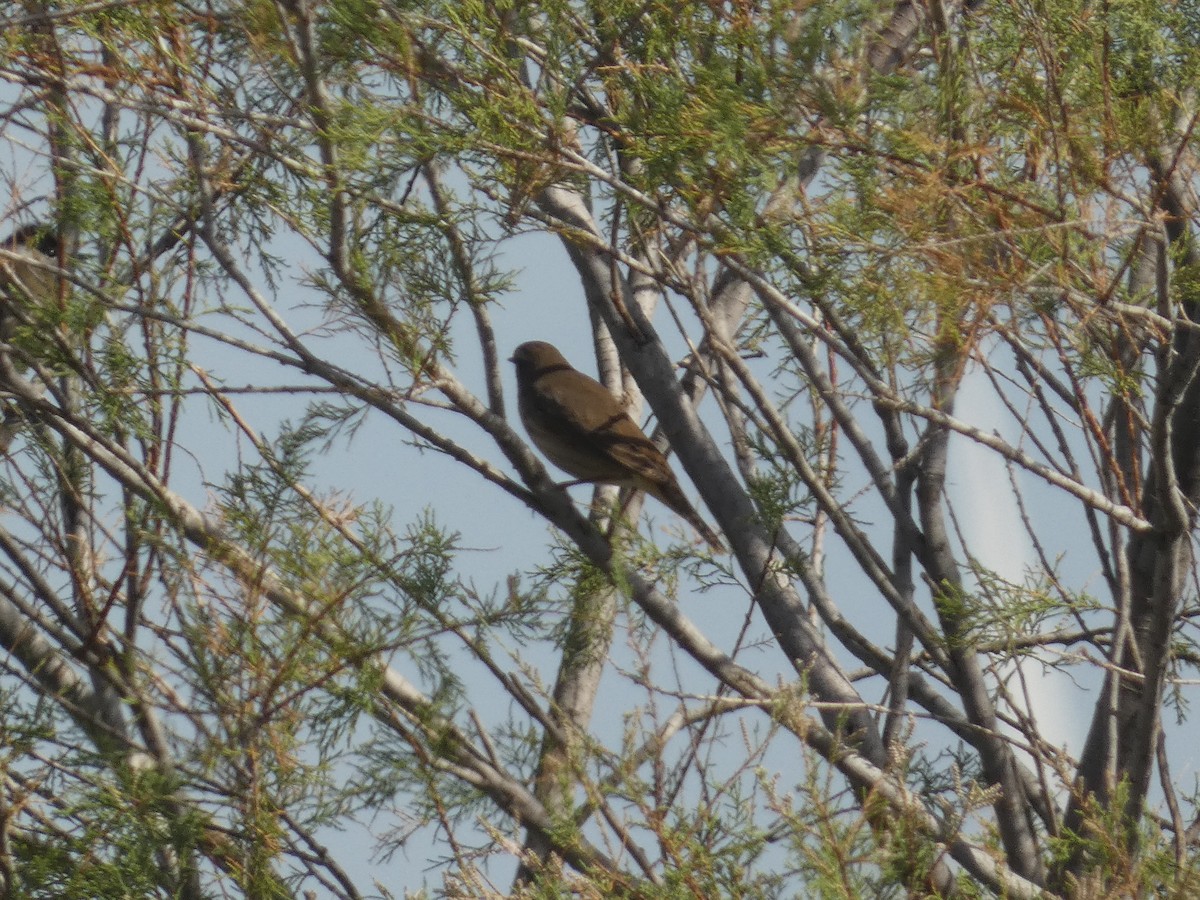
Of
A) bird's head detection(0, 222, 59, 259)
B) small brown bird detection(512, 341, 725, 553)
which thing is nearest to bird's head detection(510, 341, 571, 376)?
small brown bird detection(512, 341, 725, 553)

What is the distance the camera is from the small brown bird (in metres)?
7.12

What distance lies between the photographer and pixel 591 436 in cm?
732

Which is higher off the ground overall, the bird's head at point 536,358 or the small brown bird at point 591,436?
the bird's head at point 536,358

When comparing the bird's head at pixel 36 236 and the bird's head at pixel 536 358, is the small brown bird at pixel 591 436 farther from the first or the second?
the bird's head at pixel 36 236

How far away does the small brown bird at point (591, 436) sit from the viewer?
712 centimetres

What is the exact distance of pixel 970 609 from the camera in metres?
4.70

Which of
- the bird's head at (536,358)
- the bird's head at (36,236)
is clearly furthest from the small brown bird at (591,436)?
the bird's head at (36,236)

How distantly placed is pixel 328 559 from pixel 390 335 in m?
0.73

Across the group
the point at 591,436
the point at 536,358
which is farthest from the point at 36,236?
the point at 536,358

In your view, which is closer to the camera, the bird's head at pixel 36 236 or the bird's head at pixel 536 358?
the bird's head at pixel 36 236

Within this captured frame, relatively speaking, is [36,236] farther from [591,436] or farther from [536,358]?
[536,358]

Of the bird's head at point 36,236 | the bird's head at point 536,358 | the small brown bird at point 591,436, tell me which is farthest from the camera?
the bird's head at point 536,358

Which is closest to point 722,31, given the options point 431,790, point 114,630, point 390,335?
point 390,335

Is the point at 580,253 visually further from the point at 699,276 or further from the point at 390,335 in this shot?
the point at 390,335
